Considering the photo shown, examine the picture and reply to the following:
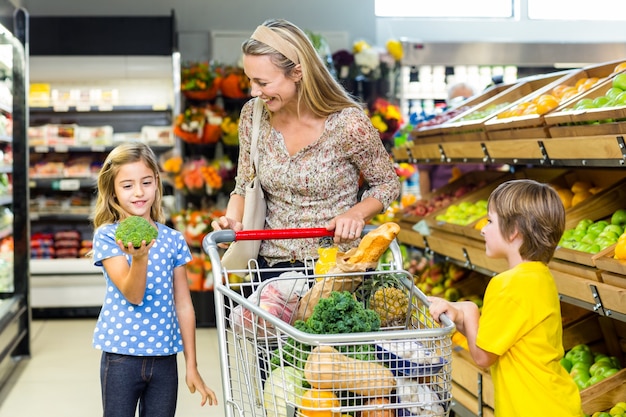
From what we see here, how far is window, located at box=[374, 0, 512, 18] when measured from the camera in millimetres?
10086

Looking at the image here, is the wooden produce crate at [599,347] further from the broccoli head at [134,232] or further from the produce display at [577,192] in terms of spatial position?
the broccoli head at [134,232]

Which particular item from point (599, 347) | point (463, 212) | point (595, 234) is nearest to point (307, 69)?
point (595, 234)

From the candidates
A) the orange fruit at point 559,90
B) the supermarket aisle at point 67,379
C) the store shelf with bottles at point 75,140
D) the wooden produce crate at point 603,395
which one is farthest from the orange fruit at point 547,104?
the store shelf with bottles at point 75,140

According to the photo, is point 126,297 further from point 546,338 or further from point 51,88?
point 51,88

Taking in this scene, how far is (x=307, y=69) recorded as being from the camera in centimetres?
254

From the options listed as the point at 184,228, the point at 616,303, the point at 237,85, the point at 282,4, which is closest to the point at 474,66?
the point at 282,4

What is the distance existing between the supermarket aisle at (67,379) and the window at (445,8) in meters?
4.58

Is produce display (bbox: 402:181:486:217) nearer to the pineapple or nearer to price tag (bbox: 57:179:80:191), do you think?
the pineapple

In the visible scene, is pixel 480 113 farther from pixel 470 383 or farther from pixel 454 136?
pixel 470 383

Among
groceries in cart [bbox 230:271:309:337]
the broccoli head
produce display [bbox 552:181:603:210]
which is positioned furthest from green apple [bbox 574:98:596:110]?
the broccoli head

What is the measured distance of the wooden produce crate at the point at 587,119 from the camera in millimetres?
3027

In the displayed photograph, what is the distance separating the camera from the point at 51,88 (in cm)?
862

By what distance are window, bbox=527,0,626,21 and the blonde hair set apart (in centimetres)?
815

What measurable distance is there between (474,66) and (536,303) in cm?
754
